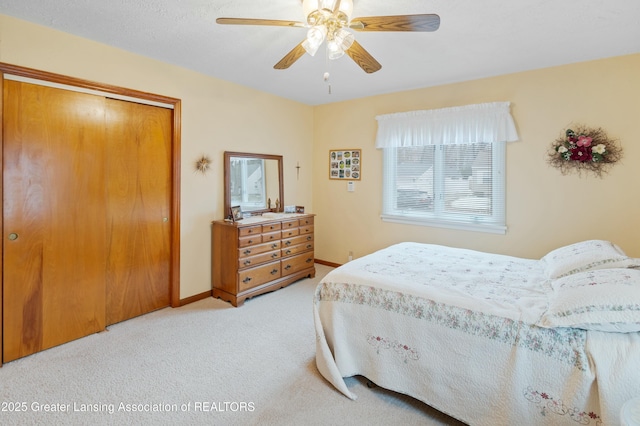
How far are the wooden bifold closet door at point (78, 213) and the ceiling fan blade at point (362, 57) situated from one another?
2093mm

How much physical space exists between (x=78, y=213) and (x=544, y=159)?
436 cm

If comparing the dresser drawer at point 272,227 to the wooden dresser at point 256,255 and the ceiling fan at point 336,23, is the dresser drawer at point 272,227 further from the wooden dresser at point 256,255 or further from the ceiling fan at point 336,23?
the ceiling fan at point 336,23

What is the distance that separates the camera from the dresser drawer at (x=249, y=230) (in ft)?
11.2

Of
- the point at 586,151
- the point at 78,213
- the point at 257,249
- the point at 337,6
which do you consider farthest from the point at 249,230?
the point at 586,151

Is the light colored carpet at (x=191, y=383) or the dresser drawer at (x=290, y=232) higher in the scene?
the dresser drawer at (x=290, y=232)

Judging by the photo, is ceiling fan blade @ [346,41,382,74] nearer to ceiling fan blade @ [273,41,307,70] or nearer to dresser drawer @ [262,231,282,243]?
ceiling fan blade @ [273,41,307,70]

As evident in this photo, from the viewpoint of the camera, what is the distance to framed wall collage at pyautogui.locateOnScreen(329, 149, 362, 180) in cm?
454

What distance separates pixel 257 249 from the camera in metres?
3.60

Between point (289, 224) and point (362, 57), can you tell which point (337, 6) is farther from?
point (289, 224)

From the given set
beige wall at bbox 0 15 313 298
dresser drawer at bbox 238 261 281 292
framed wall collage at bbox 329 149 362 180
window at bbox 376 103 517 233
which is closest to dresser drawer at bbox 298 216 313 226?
beige wall at bbox 0 15 313 298

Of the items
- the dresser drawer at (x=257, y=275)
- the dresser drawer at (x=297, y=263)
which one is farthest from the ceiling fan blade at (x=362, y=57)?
the dresser drawer at (x=297, y=263)

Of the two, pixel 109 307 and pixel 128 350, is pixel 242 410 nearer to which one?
pixel 128 350

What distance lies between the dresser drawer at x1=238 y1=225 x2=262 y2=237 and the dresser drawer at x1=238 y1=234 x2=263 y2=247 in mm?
34

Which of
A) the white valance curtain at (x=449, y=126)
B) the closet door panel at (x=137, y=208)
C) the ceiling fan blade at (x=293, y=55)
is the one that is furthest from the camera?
the white valance curtain at (x=449, y=126)
